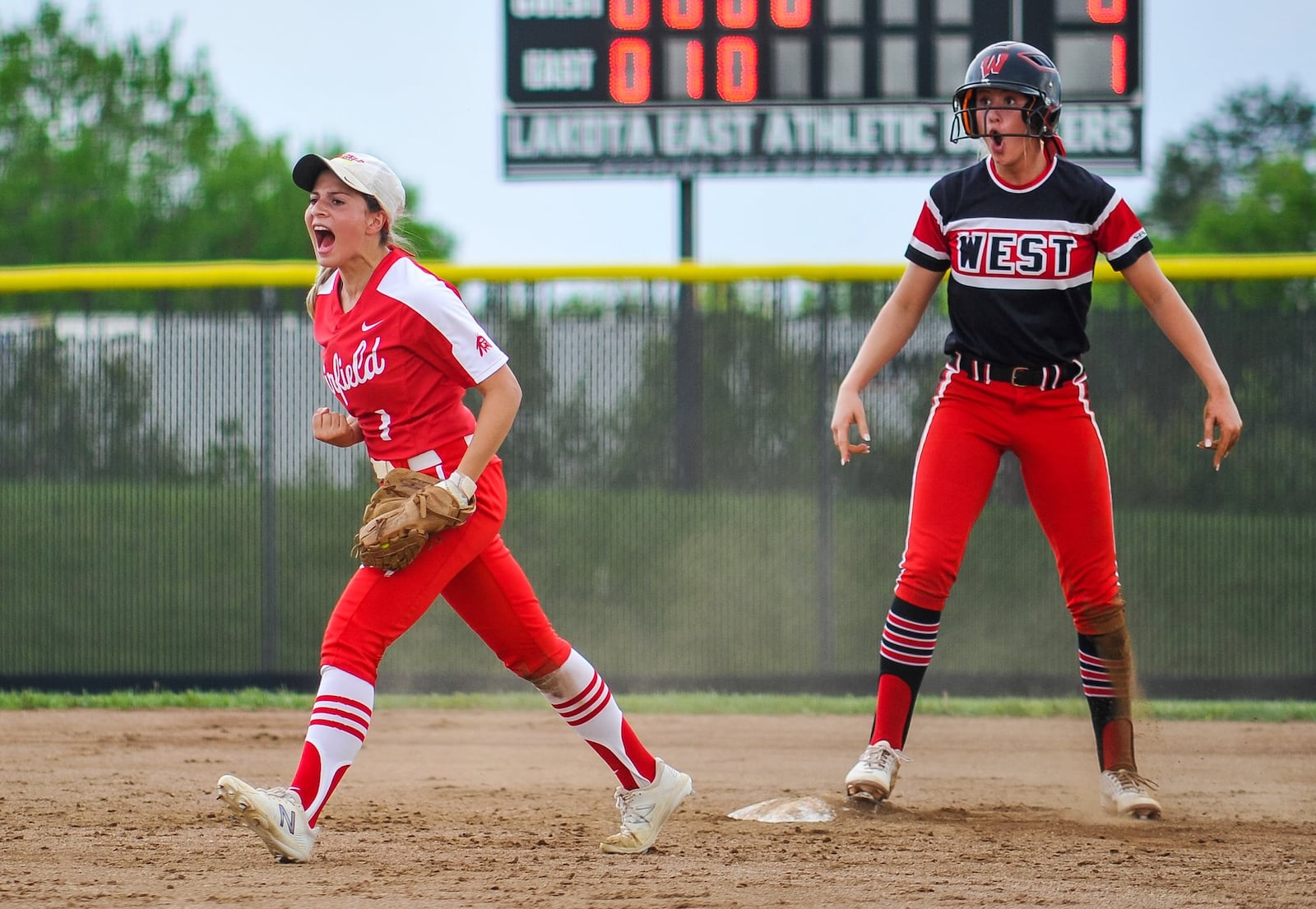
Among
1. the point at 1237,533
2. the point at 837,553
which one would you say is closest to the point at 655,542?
the point at 837,553

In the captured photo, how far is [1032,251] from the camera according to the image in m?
4.30

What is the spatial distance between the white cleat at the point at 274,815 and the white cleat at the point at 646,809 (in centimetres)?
79

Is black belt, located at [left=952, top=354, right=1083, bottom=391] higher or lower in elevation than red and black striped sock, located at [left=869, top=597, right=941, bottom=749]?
higher

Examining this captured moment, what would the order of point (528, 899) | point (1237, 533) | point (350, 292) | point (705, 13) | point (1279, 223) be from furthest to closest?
point (1279, 223)
point (705, 13)
point (1237, 533)
point (350, 292)
point (528, 899)

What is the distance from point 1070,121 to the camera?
10.2 metres

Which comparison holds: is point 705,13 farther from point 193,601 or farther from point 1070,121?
point 193,601

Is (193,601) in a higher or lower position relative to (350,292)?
lower

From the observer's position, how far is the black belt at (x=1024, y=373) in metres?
4.35

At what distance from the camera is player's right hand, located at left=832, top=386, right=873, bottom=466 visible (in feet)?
14.2

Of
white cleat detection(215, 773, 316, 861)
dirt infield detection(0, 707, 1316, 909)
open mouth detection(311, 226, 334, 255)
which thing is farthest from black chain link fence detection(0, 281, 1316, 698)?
white cleat detection(215, 773, 316, 861)

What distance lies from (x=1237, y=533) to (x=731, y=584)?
2.56 m

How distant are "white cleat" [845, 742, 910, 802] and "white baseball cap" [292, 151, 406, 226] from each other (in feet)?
6.79

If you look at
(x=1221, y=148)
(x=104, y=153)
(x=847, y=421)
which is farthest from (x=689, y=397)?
(x=1221, y=148)

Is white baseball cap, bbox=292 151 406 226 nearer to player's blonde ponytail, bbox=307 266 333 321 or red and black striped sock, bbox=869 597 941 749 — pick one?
player's blonde ponytail, bbox=307 266 333 321
